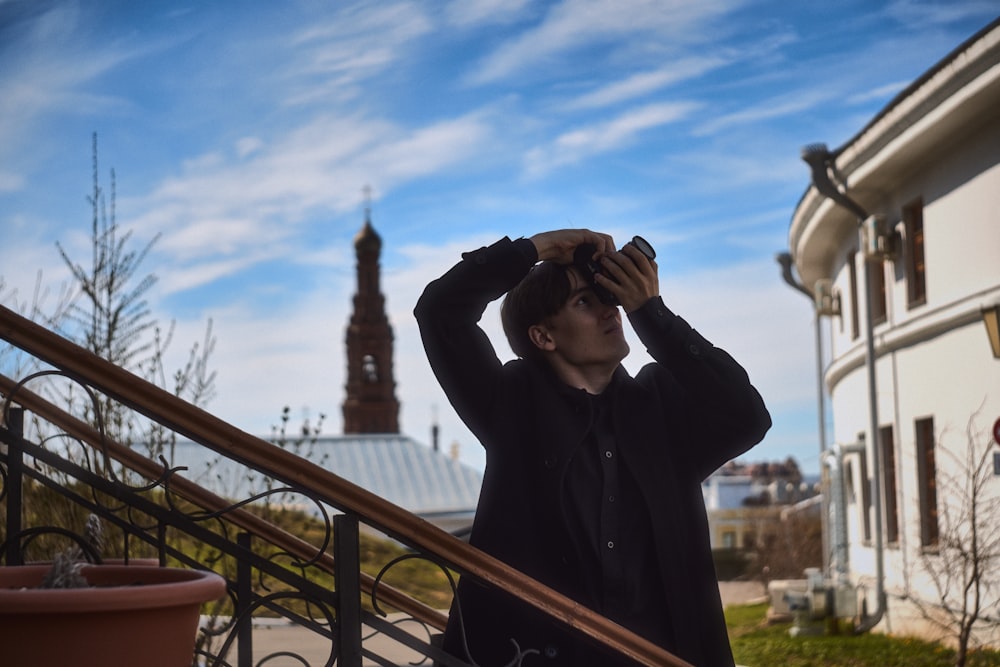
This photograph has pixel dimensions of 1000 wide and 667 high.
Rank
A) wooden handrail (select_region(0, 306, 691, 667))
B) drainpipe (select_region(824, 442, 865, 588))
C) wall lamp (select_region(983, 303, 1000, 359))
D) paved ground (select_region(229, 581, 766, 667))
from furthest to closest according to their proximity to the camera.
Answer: drainpipe (select_region(824, 442, 865, 588))
wall lamp (select_region(983, 303, 1000, 359))
paved ground (select_region(229, 581, 766, 667))
wooden handrail (select_region(0, 306, 691, 667))

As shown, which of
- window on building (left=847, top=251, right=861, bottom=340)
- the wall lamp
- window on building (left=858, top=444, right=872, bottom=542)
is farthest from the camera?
window on building (left=847, top=251, right=861, bottom=340)

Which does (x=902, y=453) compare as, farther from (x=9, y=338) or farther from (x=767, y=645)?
(x=9, y=338)

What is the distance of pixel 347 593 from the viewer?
2508mm

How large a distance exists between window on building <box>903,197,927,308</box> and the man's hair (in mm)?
12083

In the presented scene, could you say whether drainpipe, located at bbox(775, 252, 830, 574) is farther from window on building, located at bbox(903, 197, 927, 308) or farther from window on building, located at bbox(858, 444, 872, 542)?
window on building, located at bbox(903, 197, 927, 308)

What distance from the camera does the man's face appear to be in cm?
290

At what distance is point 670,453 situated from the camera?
2.85 metres

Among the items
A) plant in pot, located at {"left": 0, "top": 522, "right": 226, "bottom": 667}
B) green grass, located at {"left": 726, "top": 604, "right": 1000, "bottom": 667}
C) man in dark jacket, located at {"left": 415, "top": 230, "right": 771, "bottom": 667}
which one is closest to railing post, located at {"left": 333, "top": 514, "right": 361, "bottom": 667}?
man in dark jacket, located at {"left": 415, "top": 230, "right": 771, "bottom": 667}

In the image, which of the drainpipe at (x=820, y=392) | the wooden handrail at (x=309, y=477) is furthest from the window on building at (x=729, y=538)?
the wooden handrail at (x=309, y=477)

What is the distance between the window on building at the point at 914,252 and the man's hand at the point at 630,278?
12166mm

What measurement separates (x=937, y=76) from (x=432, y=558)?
406 inches

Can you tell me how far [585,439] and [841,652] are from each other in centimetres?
1249

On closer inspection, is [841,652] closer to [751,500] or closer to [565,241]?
[565,241]

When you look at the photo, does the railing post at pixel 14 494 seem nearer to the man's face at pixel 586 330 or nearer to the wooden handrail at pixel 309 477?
the wooden handrail at pixel 309 477
